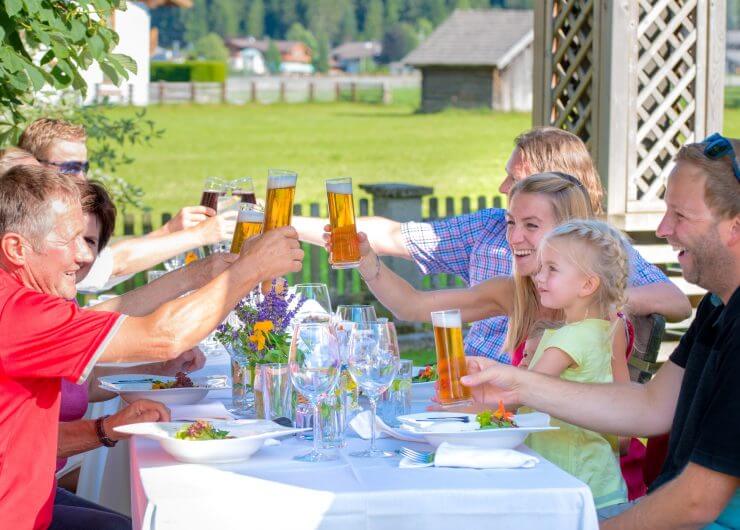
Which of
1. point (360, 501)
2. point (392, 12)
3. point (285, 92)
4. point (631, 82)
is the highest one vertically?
point (392, 12)

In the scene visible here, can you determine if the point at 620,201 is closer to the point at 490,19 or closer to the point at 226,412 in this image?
the point at 226,412

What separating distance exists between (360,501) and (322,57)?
82687mm

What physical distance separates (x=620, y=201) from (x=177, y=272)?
3581mm

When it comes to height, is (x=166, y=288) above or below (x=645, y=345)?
above

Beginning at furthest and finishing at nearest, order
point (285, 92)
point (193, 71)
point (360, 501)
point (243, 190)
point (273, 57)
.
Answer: point (273, 57) < point (193, 71) < point (285, 92) < point (243, 190) < point (360, 501)

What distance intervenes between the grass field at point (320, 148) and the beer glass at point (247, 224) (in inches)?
695

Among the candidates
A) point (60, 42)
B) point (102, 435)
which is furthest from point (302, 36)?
point (102, 435)

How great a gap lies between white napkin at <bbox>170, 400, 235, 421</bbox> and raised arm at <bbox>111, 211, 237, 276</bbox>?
1.23 metres

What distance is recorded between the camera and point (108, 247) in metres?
4.56

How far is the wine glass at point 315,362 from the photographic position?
7.47 feet

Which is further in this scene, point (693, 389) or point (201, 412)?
point (201, 412)

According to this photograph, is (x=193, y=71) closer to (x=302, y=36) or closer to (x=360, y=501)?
(x=302, y=36)

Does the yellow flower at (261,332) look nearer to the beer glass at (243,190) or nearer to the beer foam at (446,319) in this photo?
the beer foam at (446,319)

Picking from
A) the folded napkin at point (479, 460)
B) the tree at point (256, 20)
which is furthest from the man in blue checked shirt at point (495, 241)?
the tree at point (256, 20)
